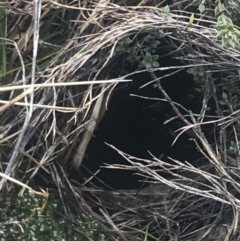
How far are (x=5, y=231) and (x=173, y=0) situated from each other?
66 cm

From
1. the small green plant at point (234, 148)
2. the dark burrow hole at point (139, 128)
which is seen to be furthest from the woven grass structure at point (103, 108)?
the dark burrow hole at point (139, 128)

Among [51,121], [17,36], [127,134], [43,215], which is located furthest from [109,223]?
[17,36]

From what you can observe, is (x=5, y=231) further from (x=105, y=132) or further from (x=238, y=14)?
(x=238, y=14)

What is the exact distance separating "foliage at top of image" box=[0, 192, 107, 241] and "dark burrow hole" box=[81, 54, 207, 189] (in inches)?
7.7

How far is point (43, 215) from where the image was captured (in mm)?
1141

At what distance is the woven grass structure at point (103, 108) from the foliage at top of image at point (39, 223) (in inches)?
1.2

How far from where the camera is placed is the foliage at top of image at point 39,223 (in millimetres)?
1094

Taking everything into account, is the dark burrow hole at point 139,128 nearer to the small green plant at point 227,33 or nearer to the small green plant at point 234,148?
the small green plant at point 234,148

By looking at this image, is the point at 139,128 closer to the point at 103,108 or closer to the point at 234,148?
the point at 103,108

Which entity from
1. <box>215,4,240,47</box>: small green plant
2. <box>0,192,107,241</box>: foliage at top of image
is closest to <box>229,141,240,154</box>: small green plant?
<box>215,4,240,47</box>: small green plant

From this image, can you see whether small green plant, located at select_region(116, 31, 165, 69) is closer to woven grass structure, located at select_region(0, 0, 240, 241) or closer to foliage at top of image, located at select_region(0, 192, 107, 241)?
woven grass structure, located at select_region(0, 0, 240, 241)

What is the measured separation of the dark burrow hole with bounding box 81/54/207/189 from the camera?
141cm

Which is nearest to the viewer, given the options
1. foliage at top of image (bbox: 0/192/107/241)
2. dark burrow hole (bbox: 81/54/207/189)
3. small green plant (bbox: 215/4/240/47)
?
small green plant (bbox: 215/4/240/47)

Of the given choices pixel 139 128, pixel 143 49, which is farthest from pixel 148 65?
pixel 139 128
